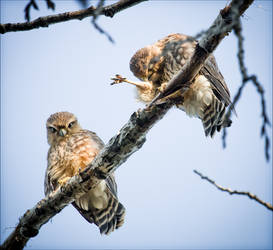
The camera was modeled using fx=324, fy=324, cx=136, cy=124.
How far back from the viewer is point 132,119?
2734 mm

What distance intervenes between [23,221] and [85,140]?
1.37 m

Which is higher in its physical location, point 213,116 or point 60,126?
point 60,126

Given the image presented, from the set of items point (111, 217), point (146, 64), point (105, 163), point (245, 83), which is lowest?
Answer: point (245, 83)

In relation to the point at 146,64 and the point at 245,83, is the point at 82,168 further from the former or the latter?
the point at 245,83

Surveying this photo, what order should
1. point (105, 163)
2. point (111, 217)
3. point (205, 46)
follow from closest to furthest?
point (205, 46) < point (105, 163) < point (111, 217)

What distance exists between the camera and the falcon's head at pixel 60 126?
4.60 m

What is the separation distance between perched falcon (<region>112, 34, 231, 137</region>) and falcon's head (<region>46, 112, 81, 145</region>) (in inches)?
49.6

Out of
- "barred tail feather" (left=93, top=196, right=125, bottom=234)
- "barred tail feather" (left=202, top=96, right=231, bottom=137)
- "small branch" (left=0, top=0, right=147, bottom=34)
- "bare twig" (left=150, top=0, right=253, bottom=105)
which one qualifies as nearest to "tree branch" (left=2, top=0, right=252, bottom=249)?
"bare twig" (left=150, top=0, right=253, bottom=105)

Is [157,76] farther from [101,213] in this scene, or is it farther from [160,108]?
[101,213]

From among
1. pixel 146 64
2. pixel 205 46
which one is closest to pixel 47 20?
pixel 205 46

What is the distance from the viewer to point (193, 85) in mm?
3582

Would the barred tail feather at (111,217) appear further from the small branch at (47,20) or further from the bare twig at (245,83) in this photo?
the bare twig at (245,83)

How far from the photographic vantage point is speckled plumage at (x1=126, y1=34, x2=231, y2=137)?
3600 millimetres

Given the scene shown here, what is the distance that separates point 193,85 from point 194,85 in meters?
0.01
